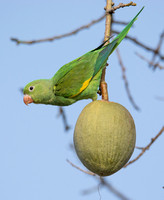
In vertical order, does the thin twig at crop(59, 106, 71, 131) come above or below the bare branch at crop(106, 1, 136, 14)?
below

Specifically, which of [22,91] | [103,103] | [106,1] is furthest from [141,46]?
[22,91]

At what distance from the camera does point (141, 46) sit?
3.45 meters

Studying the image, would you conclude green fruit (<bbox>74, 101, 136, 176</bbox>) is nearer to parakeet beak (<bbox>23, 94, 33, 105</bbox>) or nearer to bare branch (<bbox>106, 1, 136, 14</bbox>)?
bare branch (<bbox>106, 1, 136, 14</bbox>)

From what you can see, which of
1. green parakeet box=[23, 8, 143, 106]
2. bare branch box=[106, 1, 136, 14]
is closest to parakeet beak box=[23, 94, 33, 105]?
green parakeet box=[23, 8, 143, 106]

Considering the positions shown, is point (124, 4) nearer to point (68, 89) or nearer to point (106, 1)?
point (106, 1)

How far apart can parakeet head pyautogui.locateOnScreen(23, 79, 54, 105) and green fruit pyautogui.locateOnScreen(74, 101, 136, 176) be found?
0.97 meters

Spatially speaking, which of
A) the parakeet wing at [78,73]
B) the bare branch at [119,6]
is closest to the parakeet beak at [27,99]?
the parakeet wing at [78,73]

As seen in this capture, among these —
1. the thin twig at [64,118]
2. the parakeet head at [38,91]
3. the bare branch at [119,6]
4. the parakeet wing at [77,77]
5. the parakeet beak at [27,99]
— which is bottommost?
the thin twig at [64,118]

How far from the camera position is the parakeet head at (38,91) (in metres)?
3.84

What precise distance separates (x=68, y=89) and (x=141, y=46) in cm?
90

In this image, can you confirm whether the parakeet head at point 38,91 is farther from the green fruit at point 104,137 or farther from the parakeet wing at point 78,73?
the green fruit at point 104,137

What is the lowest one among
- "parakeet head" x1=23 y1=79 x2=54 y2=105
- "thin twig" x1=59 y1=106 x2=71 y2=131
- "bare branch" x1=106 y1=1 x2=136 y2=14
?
"thin twig" x1=59 y1=106 x2=71 y2=131

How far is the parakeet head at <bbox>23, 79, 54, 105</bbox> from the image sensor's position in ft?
12.6

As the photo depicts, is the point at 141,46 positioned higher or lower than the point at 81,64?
higher
